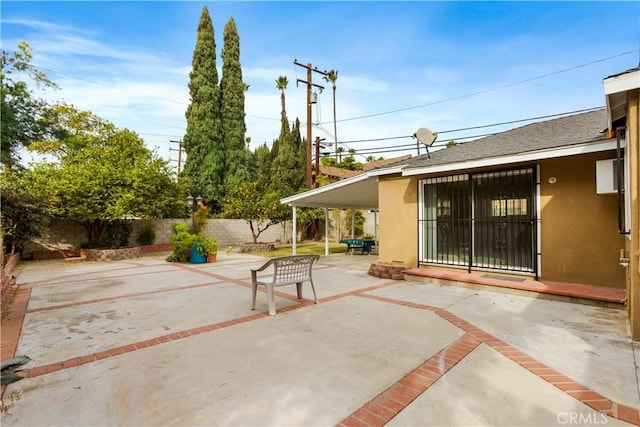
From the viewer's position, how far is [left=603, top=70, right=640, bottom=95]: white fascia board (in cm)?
330

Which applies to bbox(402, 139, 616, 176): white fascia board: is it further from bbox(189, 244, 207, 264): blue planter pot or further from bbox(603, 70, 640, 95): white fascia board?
bbox(189, 244, 207, 264): blue planter pot

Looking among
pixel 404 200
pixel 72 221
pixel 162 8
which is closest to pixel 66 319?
pixel 404 200

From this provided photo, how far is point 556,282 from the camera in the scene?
6078mm

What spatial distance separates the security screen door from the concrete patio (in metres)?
1.45

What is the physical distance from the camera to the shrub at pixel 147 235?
15.9 meters

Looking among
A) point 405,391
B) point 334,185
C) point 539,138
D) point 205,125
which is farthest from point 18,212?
point 205,125

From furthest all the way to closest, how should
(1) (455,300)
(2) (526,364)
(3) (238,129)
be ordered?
(3) (238,129)
(1) (455,300)
(2) (526,364)

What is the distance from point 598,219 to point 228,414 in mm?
6746

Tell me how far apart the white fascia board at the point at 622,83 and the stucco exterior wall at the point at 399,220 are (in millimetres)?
4807

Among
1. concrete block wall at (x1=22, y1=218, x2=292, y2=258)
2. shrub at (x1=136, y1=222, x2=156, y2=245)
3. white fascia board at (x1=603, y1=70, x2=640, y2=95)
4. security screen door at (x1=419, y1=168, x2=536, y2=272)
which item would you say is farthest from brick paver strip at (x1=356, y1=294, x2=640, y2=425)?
concrete block wall at (x1=22, y1=218, x2=292, y2=258)

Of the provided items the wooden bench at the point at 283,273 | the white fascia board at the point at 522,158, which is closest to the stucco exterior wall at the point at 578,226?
the white fascia board at the point at 522,158

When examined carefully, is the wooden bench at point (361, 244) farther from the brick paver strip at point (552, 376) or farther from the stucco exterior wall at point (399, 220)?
the brick paver strip at point (552, 376)

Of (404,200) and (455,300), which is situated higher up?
(404,200)

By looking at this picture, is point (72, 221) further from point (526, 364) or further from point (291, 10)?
point (526, 364)
